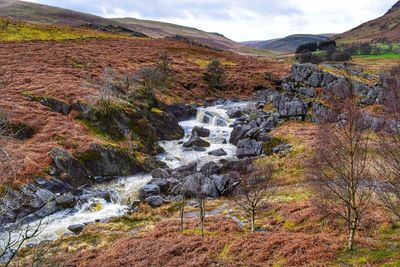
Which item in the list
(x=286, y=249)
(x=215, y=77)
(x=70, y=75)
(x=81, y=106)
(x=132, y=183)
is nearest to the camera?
(x=286, y=249)

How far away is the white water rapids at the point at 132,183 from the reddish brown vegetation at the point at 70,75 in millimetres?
5456

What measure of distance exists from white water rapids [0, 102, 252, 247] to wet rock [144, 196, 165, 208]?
72.3 inches

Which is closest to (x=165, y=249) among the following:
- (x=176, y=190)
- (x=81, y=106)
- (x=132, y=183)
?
(x=176, y=190)

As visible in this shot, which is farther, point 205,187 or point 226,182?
point 226,182

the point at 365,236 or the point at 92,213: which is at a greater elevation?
the point at 365,236

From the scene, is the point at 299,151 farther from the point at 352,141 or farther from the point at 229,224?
the point at 352,141

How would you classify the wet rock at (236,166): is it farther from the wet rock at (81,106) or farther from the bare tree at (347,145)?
the wet rock at (81,106)

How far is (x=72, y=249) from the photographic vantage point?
23.5m

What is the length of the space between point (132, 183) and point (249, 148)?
1509 centimetres

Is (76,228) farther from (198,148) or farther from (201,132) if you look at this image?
(201,132)

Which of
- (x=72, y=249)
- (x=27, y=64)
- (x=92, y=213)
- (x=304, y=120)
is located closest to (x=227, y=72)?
(x=304, y=120)

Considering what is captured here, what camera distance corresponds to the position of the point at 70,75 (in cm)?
5894

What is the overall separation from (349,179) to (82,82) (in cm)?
4508

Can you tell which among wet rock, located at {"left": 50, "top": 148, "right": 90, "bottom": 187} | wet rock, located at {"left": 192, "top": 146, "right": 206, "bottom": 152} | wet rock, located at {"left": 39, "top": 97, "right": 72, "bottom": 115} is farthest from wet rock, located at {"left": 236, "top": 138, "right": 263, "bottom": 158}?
wet rock, located at {"left": 39, "top": 97, "right": 72, "bottom": 115}
